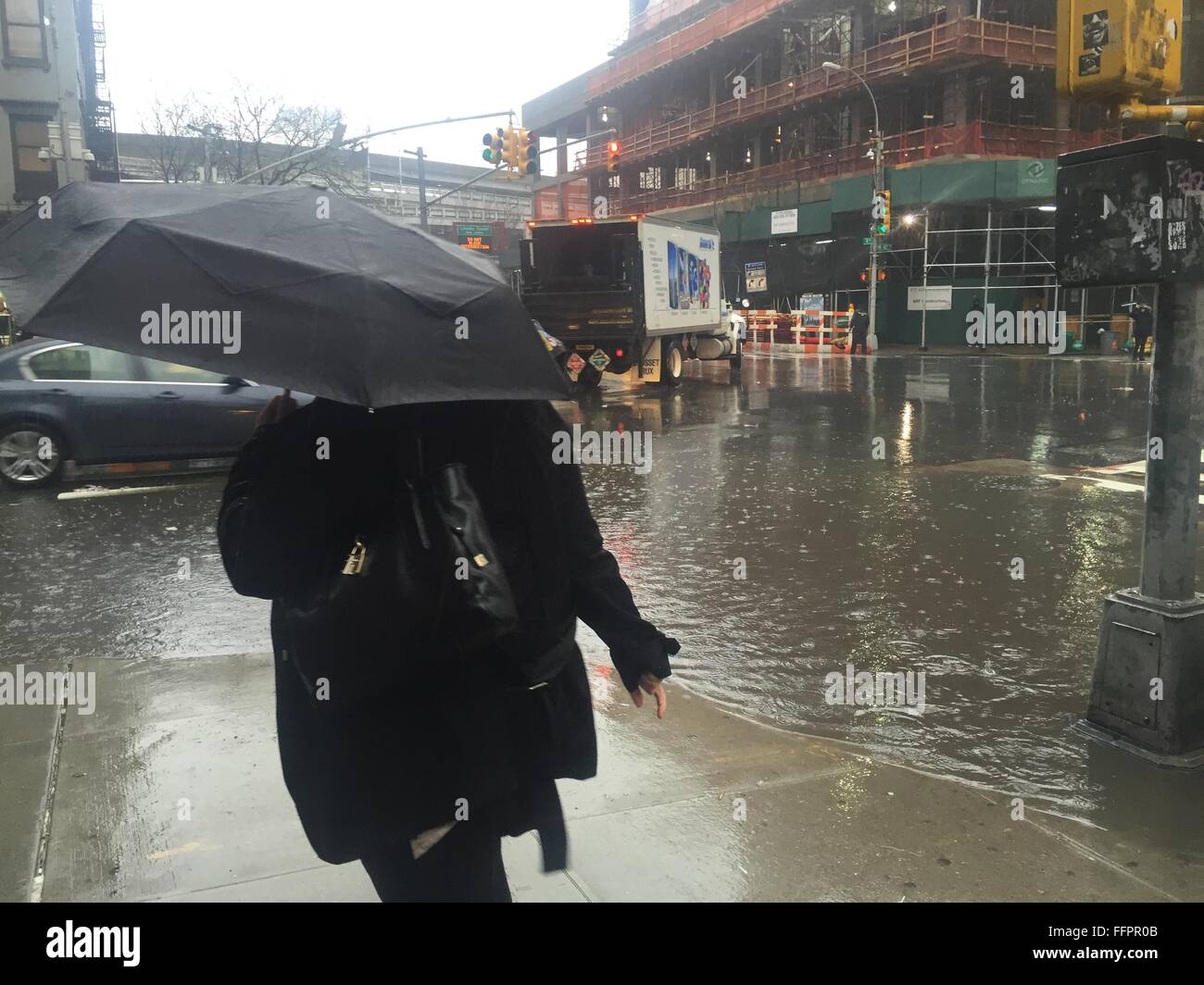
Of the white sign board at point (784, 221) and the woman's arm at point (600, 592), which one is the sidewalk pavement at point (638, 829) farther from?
the white sign board at point (784, 221)

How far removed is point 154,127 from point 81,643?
149 feet

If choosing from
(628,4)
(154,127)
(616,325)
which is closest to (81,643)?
(616,325)

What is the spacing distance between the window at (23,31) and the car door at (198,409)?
31073 millimetres

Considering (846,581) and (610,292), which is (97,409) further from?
(610,292)

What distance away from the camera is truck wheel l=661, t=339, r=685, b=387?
23.2m

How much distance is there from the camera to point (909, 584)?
23.3 feet

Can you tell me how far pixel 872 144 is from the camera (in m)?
38.1

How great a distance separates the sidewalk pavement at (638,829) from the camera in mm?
3236

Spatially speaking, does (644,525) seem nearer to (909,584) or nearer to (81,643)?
(909,584)

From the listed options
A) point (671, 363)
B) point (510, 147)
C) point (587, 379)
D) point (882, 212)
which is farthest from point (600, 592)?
point (882, 212)

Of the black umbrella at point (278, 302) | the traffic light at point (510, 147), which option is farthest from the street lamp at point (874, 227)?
the black umbrella at point (278, 302)

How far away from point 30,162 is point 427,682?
40.2 m

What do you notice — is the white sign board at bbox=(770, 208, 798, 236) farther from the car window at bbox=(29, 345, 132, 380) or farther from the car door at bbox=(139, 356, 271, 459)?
the car window at bbox=(29, 345, 132, 380)

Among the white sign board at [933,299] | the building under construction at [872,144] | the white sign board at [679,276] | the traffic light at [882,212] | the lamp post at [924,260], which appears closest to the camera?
the white sign board at [679,276]
